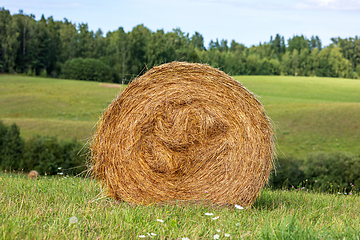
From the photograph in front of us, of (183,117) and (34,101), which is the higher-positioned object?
(183,117)

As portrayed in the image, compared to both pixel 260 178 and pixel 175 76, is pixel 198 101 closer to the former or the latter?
pixel 175 76

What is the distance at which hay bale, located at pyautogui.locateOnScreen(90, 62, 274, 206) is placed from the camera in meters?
4.79

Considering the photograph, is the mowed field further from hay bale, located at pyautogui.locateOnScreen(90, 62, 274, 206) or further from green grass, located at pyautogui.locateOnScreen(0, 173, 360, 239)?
green grass, located at pyautogui.locateOnScreen(0, 173, 360, 239)

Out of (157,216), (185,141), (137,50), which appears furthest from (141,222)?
(137,50)

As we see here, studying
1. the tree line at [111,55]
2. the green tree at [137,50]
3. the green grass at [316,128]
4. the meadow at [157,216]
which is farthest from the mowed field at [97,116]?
the green tree at [137,50]

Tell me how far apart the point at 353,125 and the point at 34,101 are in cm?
2506

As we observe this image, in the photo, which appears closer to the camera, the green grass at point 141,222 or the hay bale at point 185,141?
the green grass at point 141,222

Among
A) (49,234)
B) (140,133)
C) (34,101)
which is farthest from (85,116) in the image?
(49,234)

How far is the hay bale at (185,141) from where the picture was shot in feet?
15.7

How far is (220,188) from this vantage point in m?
4.80

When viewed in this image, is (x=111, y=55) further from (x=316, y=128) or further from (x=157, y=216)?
(x=157, y=216)

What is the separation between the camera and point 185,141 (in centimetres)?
485

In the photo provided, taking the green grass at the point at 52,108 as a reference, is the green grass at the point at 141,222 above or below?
above

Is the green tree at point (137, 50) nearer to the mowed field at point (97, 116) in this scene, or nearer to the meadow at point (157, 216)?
the mowed field at point (97, 116)
